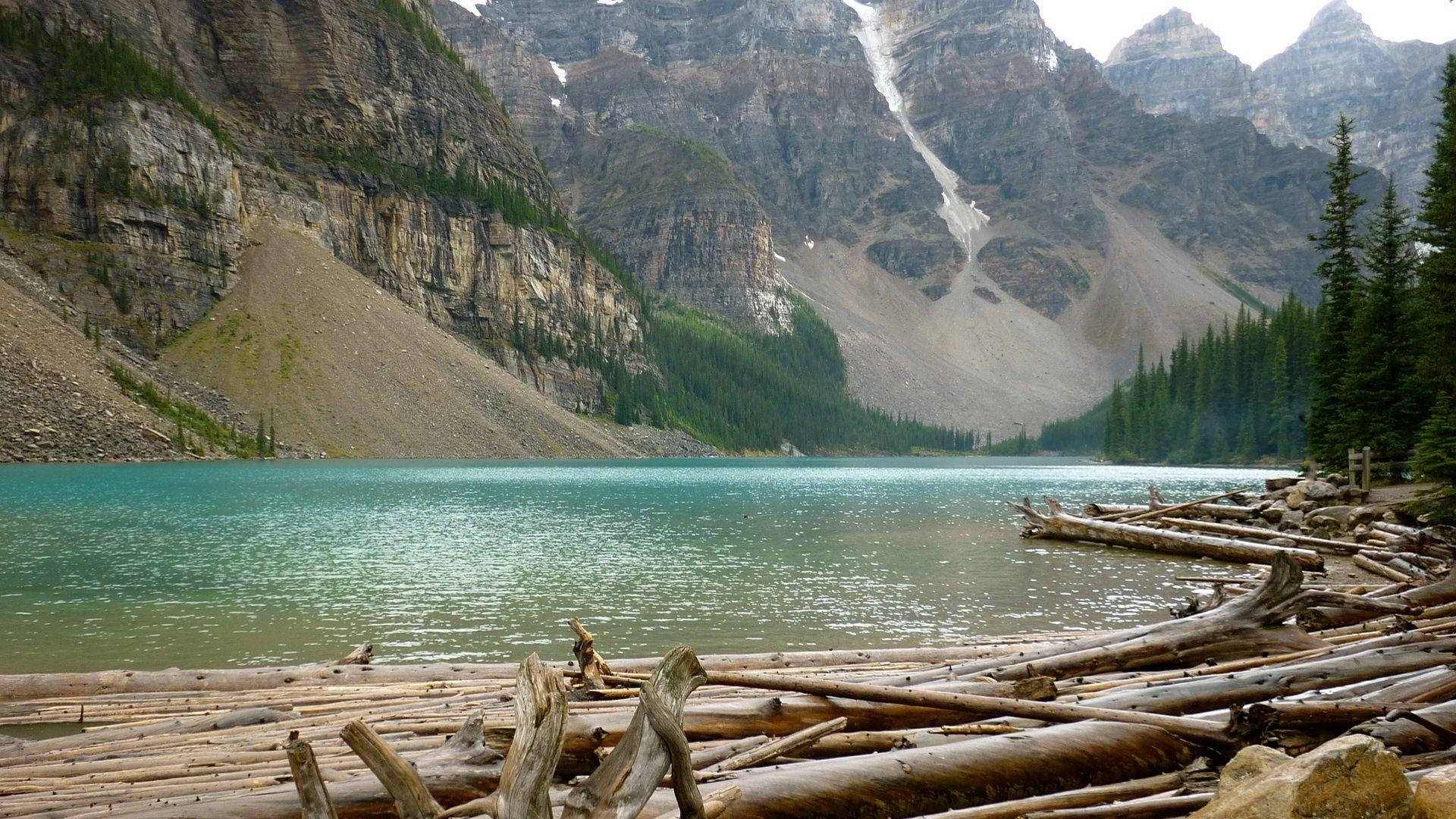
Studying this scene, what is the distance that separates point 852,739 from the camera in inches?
216

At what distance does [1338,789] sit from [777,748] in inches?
114

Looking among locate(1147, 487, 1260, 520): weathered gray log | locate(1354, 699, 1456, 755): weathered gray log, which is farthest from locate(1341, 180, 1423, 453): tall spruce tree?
locate(1354, 699, 1456, 755): weathered gray log

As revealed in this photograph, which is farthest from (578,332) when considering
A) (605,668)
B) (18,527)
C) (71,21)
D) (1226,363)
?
(605,668)

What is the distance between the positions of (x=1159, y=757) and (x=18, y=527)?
44788mm

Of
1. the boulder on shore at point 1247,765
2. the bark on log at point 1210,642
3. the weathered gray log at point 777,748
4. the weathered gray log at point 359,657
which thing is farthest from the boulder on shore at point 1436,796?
the weathered gray log at point 359,657

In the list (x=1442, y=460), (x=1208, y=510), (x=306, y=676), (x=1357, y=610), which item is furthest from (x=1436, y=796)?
(x=1208, y=510)

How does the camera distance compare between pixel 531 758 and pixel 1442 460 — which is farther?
pixel 1442 460

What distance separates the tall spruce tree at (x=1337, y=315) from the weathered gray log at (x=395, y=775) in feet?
153

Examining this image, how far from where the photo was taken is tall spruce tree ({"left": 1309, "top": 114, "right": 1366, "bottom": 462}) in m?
40.3

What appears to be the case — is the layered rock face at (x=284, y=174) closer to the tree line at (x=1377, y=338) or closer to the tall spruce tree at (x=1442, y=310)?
the tree line at (x=1377, y=338)

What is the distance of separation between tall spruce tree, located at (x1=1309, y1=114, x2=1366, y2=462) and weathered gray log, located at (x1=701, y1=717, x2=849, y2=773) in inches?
1745

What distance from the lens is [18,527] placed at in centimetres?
3475

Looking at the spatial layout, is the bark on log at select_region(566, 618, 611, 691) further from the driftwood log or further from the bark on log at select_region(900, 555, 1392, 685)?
the bark on log at select_region(900, 555, 1392, 685)

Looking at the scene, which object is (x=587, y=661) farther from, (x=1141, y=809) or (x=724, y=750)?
(x=1141, y=809)
